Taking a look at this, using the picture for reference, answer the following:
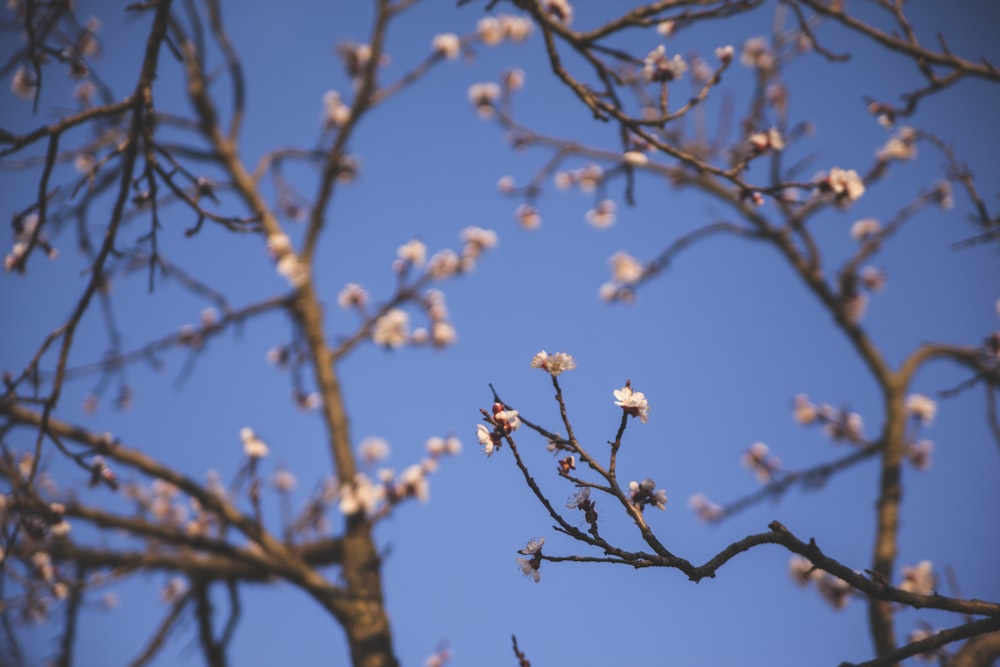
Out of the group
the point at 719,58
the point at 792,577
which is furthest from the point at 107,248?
the point at 792,577

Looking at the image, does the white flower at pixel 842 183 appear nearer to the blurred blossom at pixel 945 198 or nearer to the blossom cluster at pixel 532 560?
the blossom cluster at pixel 532 560

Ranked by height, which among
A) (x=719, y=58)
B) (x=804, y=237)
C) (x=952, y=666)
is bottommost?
(x=952, y=666)

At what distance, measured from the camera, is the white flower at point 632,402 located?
1.59m

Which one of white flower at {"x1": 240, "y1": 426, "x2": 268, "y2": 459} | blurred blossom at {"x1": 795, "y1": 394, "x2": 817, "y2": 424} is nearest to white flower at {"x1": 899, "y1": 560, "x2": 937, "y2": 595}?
blurred blossom at {"x1": 795, "y1": 394, "x2": 817, "y2": 424}

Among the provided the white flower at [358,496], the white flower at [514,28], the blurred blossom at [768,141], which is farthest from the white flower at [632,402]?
the white flower at [514,28]

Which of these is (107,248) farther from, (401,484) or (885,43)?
(401,484)

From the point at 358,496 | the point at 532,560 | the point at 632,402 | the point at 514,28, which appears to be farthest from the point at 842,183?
the point at 514,28

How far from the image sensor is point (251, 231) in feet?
7.32

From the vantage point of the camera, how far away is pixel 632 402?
1628 mm

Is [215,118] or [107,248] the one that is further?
[215,118]

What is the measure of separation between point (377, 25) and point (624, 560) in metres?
5.03

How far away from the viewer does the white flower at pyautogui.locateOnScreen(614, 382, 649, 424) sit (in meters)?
1.59

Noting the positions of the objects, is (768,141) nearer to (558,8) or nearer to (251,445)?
(558,8)

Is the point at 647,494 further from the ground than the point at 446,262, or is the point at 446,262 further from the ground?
the point at 446,262
